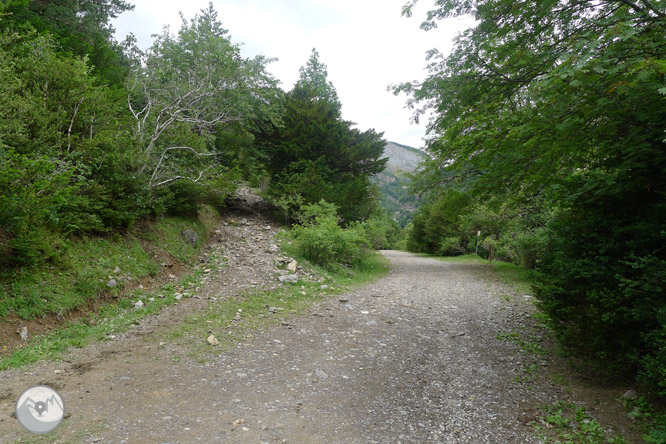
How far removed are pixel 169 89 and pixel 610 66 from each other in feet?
41.9

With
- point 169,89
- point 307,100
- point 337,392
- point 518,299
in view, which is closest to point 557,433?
point 337,392

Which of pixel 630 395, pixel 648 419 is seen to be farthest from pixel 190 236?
pixel 648 419

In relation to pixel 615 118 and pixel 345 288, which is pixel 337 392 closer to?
pixel 615 118

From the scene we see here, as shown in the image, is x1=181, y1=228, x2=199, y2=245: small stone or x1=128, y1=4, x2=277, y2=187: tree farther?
x1=181, y1=228, x2=199, y2=245: small stone

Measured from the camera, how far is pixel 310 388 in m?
3.79

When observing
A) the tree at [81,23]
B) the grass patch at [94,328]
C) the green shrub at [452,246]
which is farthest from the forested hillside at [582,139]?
the green shrub at [452,246]

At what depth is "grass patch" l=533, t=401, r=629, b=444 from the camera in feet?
9.50

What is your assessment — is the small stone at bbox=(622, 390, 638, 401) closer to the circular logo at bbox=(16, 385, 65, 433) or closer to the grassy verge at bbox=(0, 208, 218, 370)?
the circular logo at bbox=(16, 385, 65, 433)

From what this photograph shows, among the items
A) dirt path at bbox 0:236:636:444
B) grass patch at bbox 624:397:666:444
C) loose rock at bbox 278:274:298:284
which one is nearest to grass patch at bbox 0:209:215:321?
dirt path at bbox 0:236:636:444

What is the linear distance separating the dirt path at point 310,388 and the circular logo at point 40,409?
0.08 metres

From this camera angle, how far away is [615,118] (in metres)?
3.68

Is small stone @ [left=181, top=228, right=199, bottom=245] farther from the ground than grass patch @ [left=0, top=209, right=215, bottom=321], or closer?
farther from the ground

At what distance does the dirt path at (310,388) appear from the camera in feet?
9.57

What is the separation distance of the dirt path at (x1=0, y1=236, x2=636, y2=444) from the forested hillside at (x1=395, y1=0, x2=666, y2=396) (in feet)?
3.29
